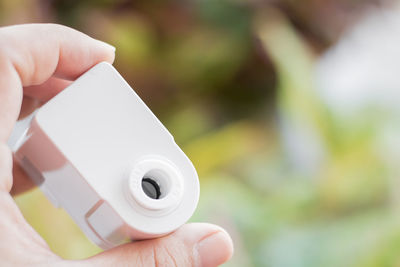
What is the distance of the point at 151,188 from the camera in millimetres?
446

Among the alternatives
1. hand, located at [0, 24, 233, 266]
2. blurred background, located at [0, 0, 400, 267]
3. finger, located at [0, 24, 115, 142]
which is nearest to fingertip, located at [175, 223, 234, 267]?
hand, located at [0, 24, 233, 266]

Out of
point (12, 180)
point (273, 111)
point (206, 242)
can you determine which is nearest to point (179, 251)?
point (206, 242)

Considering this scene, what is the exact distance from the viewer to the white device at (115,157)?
0.41 m

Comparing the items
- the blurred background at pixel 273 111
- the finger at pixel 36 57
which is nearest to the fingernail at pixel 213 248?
the finger at pixel 36 57

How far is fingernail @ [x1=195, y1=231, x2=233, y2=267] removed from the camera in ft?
1.47

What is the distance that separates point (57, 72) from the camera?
0.49m

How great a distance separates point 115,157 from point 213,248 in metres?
0.12

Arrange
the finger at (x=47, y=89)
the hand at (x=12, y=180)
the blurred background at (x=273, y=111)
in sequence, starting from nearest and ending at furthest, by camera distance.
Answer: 1. the hand at (x=12, y=180)
2. the finger at (x=47, y=89)
3. the blurred background at (x=273, y=111)

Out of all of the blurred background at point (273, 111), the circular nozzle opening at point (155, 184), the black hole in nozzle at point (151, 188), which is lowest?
the blurred background at point (273, 111)

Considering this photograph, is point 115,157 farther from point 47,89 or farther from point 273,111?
point 273,111

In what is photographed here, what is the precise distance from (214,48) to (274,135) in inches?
9.5

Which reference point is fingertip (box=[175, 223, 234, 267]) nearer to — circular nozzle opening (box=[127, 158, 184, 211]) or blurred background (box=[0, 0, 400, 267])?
circular nozzle opening (box=[127, 158, 184, 211])

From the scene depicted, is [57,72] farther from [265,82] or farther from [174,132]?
[265,82]

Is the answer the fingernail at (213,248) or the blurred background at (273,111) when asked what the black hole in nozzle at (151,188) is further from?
the blurred background at (273,111)
